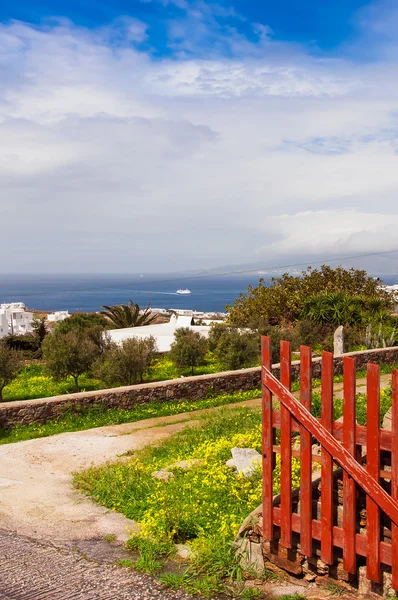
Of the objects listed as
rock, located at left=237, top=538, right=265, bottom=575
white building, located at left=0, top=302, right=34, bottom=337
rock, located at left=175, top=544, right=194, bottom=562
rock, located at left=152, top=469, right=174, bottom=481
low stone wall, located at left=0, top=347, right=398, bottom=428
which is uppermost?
rock, located at left=237, top=538, right=265, bottom=575

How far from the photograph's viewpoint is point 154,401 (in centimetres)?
1385

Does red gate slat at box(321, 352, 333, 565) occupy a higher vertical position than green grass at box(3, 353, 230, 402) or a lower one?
higher

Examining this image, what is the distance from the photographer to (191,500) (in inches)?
251

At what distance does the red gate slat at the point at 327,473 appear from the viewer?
432 cm

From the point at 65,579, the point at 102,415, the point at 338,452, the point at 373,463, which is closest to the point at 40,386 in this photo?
the point at 102,415

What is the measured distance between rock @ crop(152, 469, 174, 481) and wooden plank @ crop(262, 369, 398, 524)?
3214 mm

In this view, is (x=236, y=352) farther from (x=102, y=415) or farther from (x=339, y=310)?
(x=339, y=310)

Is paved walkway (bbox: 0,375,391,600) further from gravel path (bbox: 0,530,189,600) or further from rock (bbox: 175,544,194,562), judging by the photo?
rock (bbox: 175,544,194,562)

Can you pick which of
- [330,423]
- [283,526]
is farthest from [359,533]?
[330,423]

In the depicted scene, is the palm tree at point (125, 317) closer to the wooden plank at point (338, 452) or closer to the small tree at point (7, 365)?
the small tree at point (7, 365)

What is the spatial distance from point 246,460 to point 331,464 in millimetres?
3223

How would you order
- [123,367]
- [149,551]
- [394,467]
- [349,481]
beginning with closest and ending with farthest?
[394,467] → [349,481] → [149,551] → [123,367]

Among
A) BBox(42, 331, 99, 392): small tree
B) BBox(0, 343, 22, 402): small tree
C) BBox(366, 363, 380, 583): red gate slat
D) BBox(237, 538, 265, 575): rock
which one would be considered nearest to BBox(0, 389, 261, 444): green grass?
BBox(0, 343, 22, 402): small tree

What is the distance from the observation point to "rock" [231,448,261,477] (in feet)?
23.5
